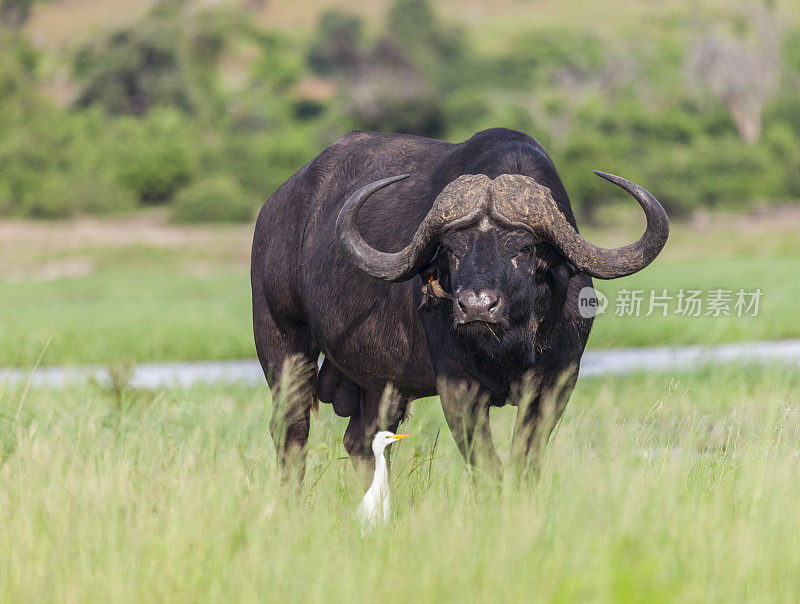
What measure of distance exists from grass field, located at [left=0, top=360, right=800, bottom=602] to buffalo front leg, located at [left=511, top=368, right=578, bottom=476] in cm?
9

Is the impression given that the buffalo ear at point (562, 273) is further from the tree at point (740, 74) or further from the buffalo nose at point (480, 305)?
the tree at point (740, 74)

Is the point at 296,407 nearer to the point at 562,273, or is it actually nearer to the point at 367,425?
the point at 367,425

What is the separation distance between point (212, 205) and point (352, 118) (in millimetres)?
10678

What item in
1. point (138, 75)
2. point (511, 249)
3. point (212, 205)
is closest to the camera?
point (511, 249)

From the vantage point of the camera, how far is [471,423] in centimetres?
464

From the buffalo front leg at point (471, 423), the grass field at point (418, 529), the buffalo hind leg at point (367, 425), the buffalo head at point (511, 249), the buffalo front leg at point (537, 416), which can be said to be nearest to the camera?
the grass field at point (418, 529)

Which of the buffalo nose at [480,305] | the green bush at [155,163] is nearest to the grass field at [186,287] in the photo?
the buffalo nose at [480,305]

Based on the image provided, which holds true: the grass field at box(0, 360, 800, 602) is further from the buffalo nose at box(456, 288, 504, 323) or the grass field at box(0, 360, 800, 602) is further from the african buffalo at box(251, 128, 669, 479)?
the buffalo nose at box(456, 288, 504, 323)

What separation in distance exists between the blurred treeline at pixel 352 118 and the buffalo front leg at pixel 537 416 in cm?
2765

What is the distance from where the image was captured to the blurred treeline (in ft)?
117

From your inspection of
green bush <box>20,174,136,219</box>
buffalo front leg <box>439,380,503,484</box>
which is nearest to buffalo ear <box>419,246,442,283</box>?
buffalo front leg <box>439,380,503,484</box>

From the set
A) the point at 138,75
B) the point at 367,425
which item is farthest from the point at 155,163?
the point at 367,425

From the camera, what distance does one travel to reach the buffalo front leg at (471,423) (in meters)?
4.48

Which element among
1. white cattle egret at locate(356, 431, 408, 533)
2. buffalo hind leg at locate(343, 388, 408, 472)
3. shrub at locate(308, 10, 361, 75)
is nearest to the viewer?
white cattle egret at locate(356, 431, 408, 533)
